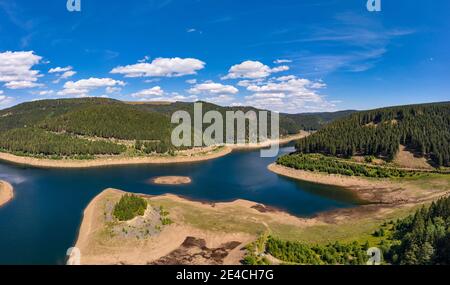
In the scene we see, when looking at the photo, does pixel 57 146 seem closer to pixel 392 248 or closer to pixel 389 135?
pixel 389 135

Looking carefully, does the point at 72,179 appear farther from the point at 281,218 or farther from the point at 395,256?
the point at 395,256

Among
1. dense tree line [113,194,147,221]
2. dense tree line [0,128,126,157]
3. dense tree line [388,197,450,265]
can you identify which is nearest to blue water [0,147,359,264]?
dense tree line [113,194,147,221]

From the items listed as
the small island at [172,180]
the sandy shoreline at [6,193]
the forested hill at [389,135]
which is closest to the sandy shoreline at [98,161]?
the small island at [172,180]

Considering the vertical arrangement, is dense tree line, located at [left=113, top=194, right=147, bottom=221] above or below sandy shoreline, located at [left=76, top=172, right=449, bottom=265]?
above

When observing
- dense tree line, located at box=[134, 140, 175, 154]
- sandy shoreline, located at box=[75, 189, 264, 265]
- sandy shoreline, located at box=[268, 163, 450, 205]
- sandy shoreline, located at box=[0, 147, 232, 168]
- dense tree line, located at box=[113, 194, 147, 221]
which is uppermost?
dense tree line, located at box=[134, 140, 175, 154]

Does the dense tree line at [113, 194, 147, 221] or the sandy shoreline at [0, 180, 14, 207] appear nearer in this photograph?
the dense tree line at [113, 194, 147, 221]

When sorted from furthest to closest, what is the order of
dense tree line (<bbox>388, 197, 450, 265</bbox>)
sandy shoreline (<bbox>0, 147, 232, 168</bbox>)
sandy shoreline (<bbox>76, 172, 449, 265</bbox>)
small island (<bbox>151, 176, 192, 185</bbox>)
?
sandy shoreline (<bbox>0, 147, 232, 168</bbox>)
small island (<bbox>151, 176, 192, 185</bbox>)
sandy shoreline (<bbox>76, 172, 449, 265</bbox>)
dense tree line (<bbox>388, 197, 450, 265</bbox>)

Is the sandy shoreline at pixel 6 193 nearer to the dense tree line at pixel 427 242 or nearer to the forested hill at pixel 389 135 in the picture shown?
the dense tree line at pixel 427 242

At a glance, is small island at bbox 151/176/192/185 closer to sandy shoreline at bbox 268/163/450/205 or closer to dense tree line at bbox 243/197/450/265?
sandy shoreline at bbox 268/163/450/205
